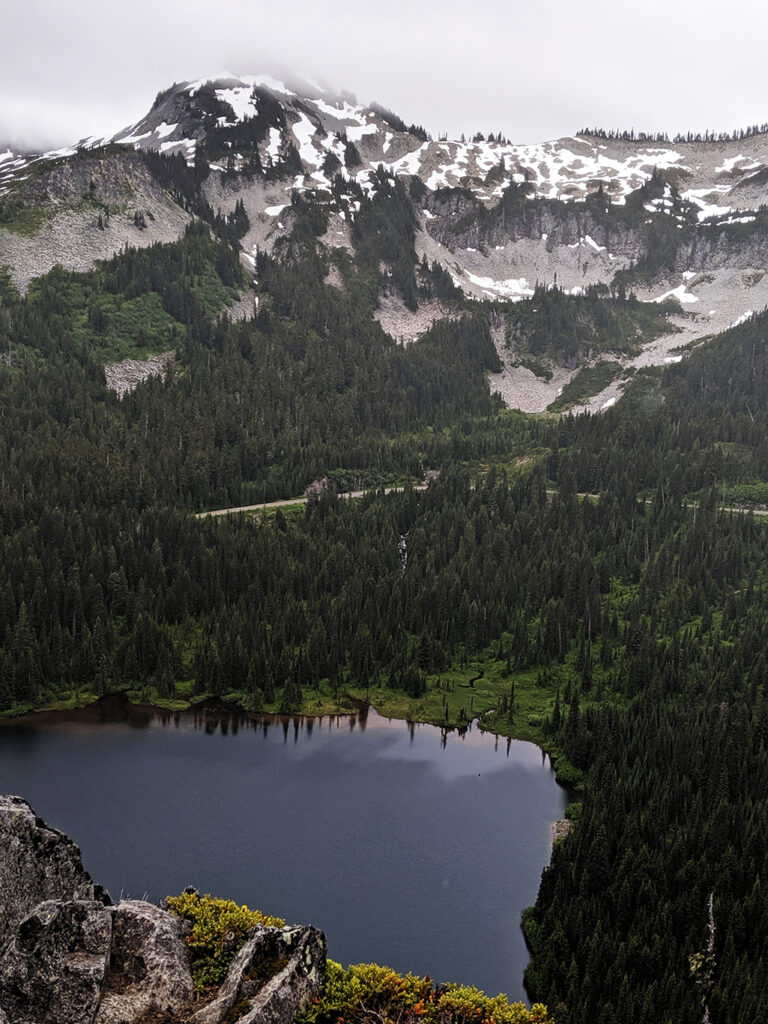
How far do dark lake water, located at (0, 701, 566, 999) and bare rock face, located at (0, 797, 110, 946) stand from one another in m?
28.8

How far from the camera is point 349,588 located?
14712 centimetres

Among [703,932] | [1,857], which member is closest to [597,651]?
[703,932]

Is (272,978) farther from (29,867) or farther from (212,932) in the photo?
(29,867)

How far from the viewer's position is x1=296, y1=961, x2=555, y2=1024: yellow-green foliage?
44969 mm

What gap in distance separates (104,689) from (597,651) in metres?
74.7

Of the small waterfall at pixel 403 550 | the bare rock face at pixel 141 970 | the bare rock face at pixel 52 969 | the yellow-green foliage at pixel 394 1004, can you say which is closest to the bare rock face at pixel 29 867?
the bare rock face at pixel 52 969

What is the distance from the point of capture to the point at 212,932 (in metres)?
47.7

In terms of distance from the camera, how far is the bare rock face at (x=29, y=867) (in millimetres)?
42344

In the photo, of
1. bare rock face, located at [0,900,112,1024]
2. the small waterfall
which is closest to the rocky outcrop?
bare rock face, located at [0,900,112,1024]

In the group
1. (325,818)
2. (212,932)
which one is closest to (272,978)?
(212,932)

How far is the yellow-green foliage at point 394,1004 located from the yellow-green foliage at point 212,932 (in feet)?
15.8

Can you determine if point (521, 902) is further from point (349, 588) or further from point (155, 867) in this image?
point (349, 588)

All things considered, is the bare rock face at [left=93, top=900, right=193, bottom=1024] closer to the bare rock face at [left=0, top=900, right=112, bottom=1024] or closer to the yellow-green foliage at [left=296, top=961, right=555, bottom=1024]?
the bare rock face at [left=0, top=900, right=112, bottom=1024]

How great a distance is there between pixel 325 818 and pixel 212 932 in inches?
1600
